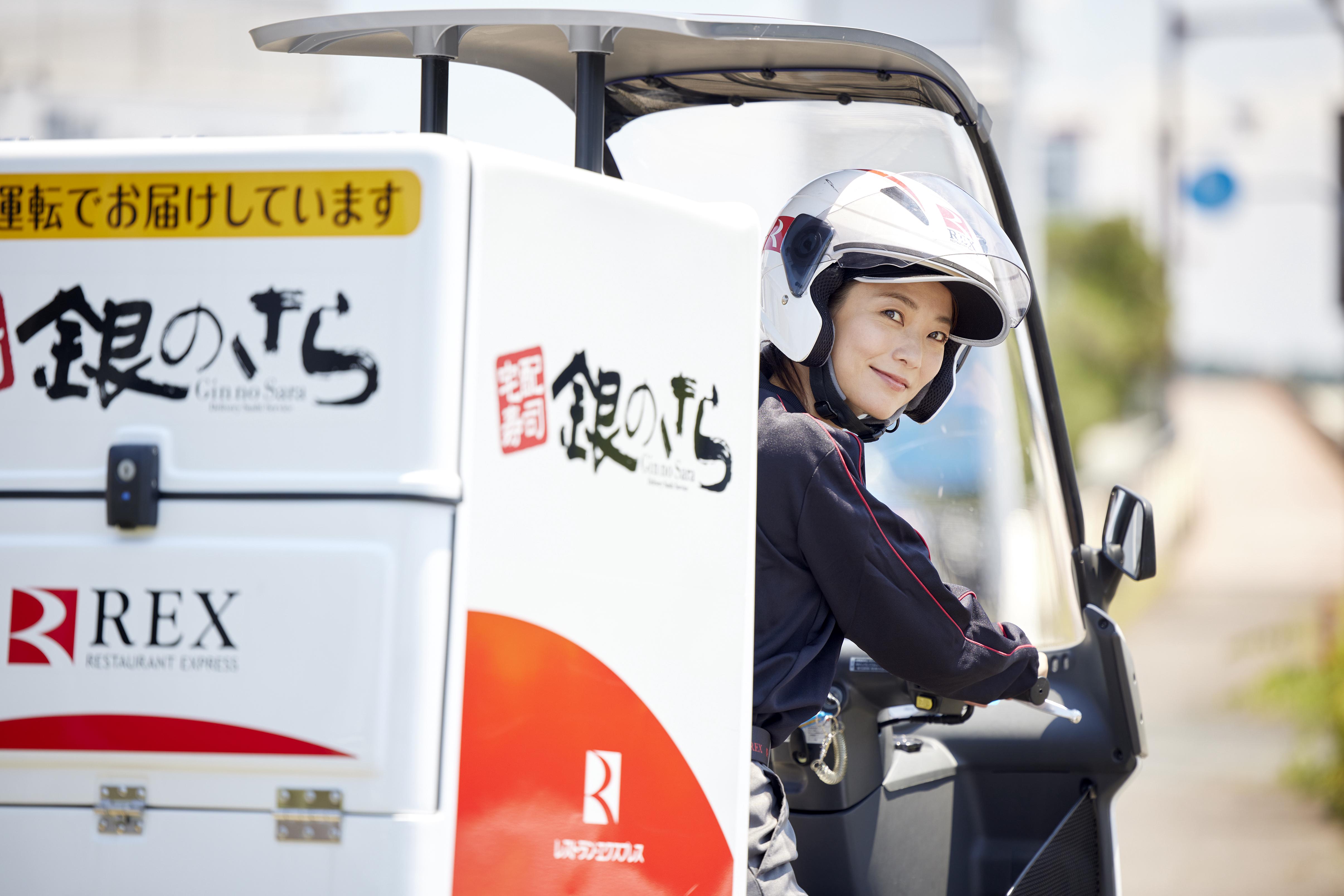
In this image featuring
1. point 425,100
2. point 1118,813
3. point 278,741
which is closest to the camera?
point 278,741

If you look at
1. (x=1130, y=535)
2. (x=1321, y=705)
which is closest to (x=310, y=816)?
(x=1130, y=535)

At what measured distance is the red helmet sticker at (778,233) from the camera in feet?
8.95

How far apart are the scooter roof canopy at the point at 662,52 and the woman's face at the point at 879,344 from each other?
46 centimetres

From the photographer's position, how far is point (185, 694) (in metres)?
1.70

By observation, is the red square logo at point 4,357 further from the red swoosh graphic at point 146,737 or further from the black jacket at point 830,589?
the black jacket at point 830,589

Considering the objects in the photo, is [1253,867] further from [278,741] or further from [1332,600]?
[278,741]

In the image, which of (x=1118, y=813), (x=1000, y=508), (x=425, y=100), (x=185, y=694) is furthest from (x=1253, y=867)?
(x=185, y=694)

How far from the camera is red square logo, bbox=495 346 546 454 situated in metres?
1.75

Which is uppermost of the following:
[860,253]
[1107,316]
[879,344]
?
[1107,316]

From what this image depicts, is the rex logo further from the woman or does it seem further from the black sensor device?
the woman

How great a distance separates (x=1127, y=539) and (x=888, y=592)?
1.03 meters

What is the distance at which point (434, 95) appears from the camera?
2.71 meters

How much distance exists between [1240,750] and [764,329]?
8.79m

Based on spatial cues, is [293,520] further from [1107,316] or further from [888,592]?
[1107,316]
